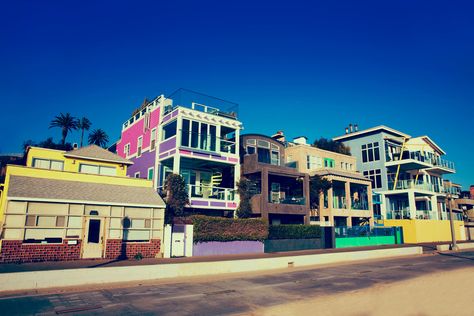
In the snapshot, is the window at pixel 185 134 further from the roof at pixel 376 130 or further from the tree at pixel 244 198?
the roof at pixel 376 130

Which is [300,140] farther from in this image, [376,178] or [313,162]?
[376,178]

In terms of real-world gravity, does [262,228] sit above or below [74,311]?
above

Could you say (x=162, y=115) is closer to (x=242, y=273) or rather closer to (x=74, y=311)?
(x=242, y=273)

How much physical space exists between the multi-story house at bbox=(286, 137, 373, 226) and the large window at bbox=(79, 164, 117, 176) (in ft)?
71.3

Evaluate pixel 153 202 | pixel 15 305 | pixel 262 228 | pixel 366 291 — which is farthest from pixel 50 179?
pixel 366 291

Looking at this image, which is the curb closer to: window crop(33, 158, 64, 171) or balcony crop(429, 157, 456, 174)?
window crop(33, 158, 64, 171)

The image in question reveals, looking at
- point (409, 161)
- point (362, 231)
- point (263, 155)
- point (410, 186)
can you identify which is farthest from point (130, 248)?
point (409, 161)

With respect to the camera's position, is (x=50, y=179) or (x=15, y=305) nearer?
(x=15, y=305)

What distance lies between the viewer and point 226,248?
26250 millimetres

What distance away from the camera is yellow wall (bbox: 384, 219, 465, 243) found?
4356 centimetres

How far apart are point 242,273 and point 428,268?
39.9 ft

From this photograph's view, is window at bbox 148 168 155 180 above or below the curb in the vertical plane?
above

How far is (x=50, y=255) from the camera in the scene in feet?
64.1

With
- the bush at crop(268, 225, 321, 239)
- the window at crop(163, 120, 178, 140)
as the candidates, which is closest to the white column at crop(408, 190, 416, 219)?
→ the bush at crop(268, 225, 321, 239)
